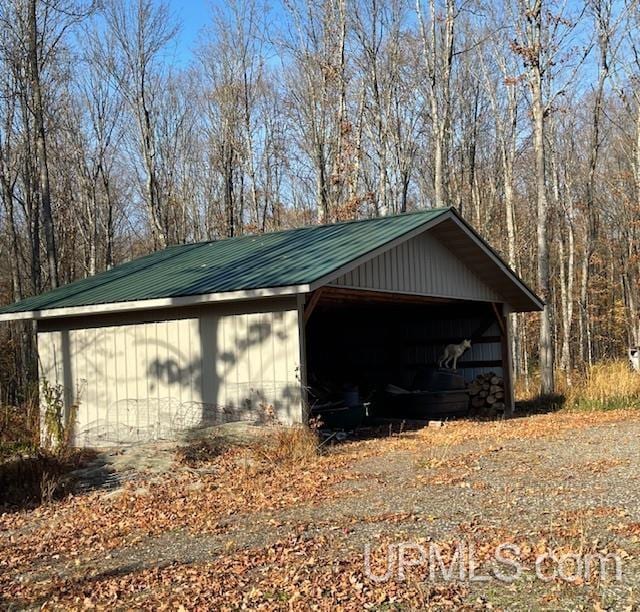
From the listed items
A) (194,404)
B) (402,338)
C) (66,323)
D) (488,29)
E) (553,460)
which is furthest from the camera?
(488,29)

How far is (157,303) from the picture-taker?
1077 cm

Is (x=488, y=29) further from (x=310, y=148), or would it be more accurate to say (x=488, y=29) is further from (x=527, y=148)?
(x=310, y=148)

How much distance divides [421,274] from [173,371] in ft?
15.4

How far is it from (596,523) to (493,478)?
209 centimetres

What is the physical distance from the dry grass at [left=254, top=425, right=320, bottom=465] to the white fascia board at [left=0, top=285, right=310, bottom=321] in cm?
184

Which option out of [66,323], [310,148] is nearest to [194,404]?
[66,323]

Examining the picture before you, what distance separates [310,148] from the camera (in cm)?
2758

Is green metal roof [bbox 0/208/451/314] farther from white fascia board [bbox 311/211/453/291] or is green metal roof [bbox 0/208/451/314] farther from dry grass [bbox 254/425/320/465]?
dry grass [bbox 254/425/320/465]

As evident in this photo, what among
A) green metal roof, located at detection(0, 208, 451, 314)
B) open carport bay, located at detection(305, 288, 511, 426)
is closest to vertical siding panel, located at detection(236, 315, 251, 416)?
green metal roof, located at detection(0, 208, 451, 314)

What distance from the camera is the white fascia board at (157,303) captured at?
9.95 meters

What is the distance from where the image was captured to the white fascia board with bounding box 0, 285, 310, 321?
9945mm

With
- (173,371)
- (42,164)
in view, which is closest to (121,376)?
(173,371)

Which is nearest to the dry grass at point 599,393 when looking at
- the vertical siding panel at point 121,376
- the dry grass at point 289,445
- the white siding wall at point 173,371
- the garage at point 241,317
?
the garage at point 241,317

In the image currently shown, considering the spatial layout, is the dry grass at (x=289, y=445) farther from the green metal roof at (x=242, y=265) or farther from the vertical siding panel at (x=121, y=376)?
the vertical siding panel at (x=121, y=376)
